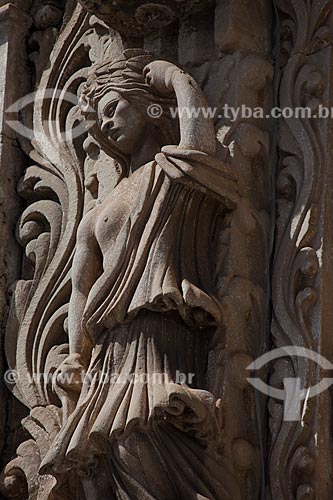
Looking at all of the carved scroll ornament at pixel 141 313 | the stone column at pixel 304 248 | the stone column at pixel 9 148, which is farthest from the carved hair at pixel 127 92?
the stone column at pixel 9 148

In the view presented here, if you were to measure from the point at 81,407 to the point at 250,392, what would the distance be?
1.19 feet

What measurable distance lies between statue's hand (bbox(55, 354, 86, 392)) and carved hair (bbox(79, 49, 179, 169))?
0.47 m

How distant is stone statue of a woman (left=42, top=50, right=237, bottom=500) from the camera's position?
146 inches

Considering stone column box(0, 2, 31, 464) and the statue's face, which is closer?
the statue's face

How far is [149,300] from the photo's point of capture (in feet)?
12.3

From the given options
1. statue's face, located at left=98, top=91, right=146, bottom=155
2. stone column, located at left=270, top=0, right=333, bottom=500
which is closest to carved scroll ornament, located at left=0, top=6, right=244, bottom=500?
statue's face, located at left=98, top=91, right=146, bottom=155

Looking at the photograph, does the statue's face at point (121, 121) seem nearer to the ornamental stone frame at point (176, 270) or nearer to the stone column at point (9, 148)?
the ornamental stone frame at point (176, 270)

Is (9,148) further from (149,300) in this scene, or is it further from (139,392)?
(139,392)

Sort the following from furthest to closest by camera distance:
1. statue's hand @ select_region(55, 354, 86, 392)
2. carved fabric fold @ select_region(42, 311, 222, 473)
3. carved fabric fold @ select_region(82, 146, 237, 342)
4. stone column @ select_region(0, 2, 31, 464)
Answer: stone column @ select_region(0, 2, 31, 464)
statue's hand @ select_region(55, 354, 86, 392)
carved fabric fold @ select_region(82, 146, 237, 342)
carved fabric fold @ select_region(42, 311, 222, 473)

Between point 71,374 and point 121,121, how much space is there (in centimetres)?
58

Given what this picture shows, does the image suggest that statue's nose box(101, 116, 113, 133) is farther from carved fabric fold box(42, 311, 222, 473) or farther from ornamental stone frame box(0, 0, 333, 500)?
carved fabric fold box(42, 311, 222, 473)

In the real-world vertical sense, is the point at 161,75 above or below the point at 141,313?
above

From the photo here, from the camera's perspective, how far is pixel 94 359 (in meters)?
3.86

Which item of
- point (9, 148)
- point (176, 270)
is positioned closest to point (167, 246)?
point (176, 270)
